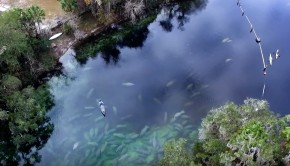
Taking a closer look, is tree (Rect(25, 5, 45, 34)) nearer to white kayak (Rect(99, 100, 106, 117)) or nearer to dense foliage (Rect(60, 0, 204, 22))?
dense foliage (Rect(60, 0, 204, 22))

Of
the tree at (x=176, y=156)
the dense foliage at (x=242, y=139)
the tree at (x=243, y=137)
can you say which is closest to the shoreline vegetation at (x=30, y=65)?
the tree at (x=176, y=156)

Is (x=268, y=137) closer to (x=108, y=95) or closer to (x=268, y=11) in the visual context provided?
(x=108, y=95)

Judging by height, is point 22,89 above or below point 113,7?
below

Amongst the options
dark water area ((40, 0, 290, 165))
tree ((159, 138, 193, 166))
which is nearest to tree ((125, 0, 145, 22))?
dark water area ((40, 0, 290, 165))

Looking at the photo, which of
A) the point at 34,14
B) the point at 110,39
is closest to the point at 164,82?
the point at 110,39

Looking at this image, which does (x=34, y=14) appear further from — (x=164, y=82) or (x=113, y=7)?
(x=164, y=82)
